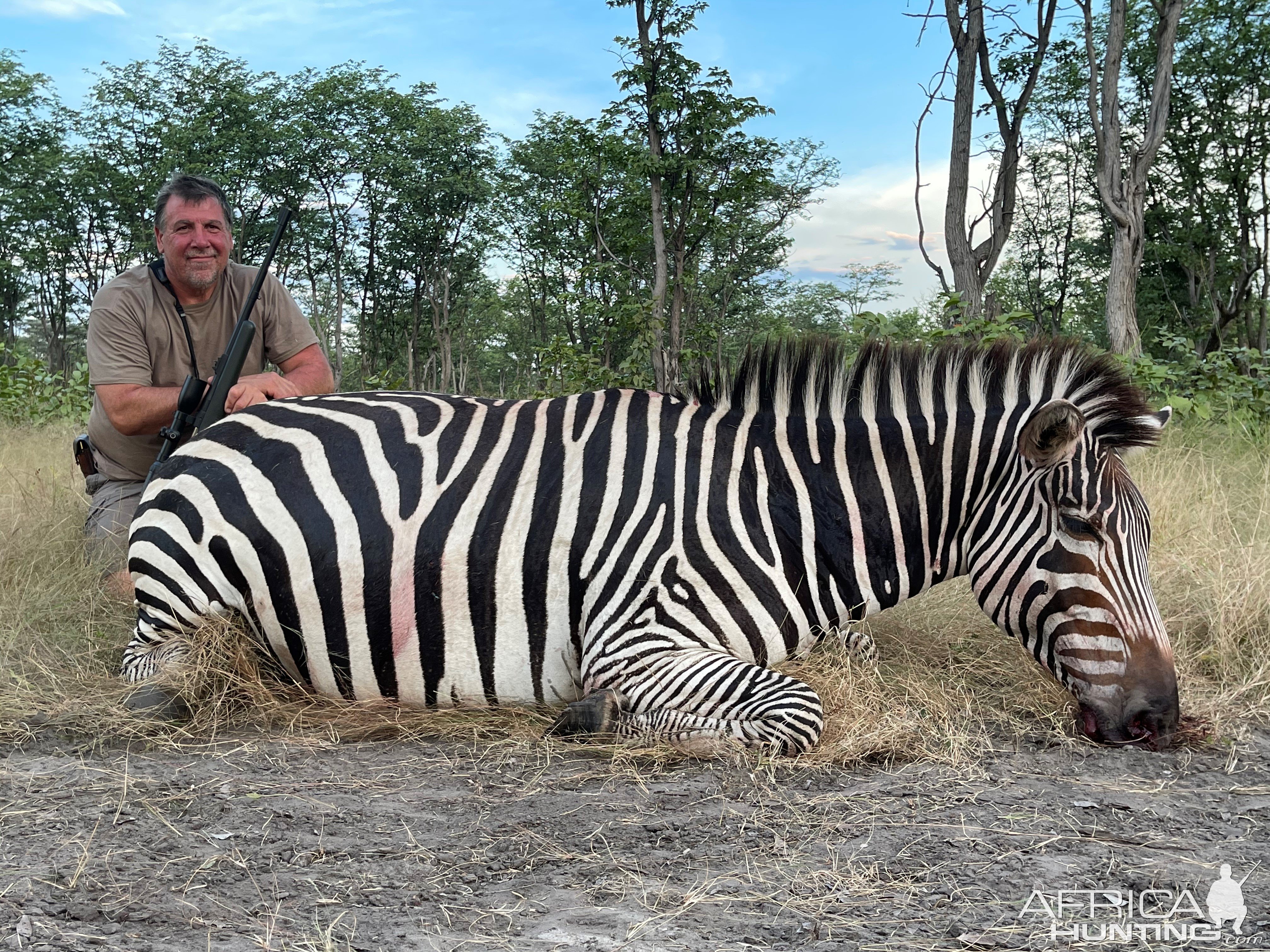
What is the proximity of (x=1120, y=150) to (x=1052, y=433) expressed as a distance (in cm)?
1150

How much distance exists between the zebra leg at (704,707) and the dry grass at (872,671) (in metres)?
0.10

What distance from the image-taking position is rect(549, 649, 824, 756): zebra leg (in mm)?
3037

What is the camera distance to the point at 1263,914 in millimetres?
2180

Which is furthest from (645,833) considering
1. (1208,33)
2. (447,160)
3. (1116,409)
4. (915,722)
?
(447,160)

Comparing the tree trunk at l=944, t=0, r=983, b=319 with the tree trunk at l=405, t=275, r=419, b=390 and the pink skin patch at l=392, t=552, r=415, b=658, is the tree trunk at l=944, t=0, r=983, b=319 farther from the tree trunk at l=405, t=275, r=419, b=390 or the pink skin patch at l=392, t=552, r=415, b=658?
the tree trunk at l=405, t=275, r=419, b=390

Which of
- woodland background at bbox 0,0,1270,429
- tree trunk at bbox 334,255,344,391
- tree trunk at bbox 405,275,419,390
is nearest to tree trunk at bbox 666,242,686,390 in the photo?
woodland background at bbox 0,0,1270,429

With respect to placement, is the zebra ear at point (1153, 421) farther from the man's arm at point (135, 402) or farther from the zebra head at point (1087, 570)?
the man's arm at point (135, 402)

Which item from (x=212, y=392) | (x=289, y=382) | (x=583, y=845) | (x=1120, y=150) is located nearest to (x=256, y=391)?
(x=212, y=392)

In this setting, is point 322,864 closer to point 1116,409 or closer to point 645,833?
→ point 645,833

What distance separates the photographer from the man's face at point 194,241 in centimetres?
457

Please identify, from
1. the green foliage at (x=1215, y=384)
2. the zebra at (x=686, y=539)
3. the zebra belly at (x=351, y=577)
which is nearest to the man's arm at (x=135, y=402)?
the zebra at (x=686, y=539)

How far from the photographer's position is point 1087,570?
3.12 m

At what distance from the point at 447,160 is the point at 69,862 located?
31694mm

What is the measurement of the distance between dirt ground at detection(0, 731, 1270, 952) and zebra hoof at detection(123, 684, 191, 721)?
207 mm
